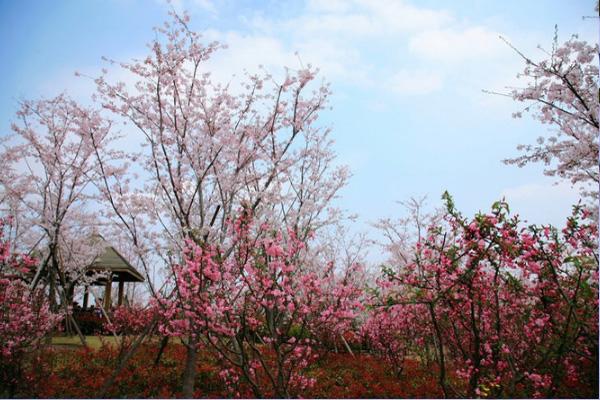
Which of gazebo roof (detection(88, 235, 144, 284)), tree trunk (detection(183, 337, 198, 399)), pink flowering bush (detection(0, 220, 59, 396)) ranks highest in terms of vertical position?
gazebo roof (detection(88, 235, 144, 284))

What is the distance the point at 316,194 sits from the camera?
708cm

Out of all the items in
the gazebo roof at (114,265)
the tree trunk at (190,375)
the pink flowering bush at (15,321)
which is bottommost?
the tree trunk at (190,375)

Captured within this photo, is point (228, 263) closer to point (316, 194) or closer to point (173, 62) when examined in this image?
point (173, 62)

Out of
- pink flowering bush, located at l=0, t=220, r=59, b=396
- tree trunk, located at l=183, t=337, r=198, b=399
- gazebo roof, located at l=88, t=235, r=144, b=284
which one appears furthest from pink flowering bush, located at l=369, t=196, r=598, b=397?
gazebo roof, located at l=88, t=235, r=144, b=284

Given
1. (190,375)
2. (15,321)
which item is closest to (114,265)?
(15,321)

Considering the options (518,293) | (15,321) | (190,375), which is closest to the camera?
(518,293)

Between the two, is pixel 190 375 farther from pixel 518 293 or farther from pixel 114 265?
pixel 114 265

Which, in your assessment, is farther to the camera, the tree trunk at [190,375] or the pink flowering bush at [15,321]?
the tree trunk at [190,375]

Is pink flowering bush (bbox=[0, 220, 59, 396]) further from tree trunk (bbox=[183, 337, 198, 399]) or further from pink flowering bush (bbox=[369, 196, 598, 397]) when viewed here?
pink flowering bush (bbox=[369, 196, 598, 397])

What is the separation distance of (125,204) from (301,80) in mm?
2597

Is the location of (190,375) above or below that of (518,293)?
below

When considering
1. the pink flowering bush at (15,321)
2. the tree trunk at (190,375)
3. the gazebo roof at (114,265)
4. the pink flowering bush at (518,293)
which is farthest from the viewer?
the gazebo roof at (114,265)

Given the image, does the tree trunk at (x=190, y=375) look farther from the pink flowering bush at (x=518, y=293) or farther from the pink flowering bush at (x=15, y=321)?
the pink flowering bush at (x=518, y=293)

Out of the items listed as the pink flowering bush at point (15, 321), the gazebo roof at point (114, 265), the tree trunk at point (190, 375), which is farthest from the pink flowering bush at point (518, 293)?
the gazebo roof at point (114, 265)
